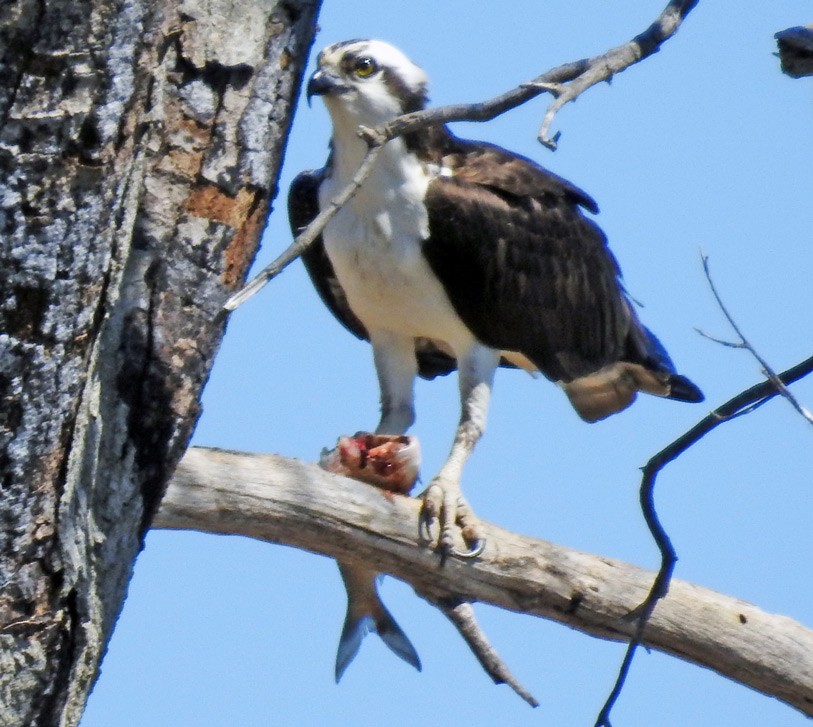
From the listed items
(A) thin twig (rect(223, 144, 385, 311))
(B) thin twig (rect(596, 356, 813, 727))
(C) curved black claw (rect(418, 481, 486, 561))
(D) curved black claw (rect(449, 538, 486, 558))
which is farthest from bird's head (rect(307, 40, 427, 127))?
(A) thin twig (rect(223, 144, 385, 311))

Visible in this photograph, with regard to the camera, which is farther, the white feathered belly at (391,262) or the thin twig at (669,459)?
the white feathered belly at (391,262)

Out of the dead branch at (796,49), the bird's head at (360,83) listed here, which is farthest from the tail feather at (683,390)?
the dead branch at (796,49)

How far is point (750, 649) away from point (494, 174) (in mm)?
2210

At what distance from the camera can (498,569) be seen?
14.4 ft

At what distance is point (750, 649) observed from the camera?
14.0 ft

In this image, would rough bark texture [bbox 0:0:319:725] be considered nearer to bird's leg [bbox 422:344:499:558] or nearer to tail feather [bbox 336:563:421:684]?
bird's leg [bbox 422:344:499:558]

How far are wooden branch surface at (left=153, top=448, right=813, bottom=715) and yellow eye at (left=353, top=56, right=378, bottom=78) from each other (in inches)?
67.7

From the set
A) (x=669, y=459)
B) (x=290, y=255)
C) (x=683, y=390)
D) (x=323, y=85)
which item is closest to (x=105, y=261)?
(x=290, y=255)

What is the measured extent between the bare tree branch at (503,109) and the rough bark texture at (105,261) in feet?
0.57

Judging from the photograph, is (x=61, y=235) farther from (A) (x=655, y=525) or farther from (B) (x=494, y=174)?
(B) (x=494, y=174)

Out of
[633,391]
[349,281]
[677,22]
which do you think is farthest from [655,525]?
[633,391]

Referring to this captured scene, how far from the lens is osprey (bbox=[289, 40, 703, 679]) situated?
17.1 ft

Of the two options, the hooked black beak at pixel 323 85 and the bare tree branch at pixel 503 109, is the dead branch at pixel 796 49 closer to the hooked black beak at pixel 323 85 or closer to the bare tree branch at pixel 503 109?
the bare tree branch at pixel 503 109

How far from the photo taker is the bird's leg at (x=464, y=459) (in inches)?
175
